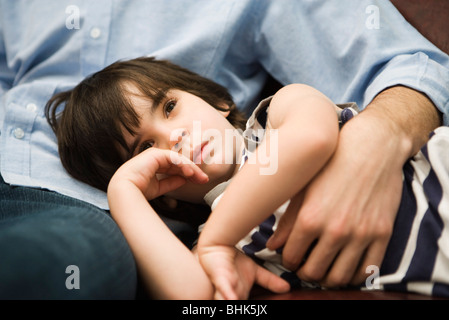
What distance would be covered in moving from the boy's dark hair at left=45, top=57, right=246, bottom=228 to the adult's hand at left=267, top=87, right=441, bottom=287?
0.38 m

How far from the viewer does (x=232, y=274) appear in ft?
1.68

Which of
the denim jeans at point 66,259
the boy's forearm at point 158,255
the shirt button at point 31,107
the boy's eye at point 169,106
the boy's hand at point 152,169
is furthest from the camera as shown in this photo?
the shirt button at point 31,107

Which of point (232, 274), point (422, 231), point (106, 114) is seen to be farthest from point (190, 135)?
point (422, 231)

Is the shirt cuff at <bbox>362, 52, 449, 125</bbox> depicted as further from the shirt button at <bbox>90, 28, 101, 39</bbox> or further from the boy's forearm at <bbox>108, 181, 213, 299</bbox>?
the shirt button at <bbox>90, 28, 101, 39</bbox>

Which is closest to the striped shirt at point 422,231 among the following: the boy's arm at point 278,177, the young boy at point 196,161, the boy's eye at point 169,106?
the young boy at point 196,161

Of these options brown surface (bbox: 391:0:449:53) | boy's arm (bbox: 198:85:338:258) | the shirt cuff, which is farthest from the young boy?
brown surface (bbox: 391:0:449:53)

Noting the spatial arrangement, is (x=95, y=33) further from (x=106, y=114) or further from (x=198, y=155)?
(x=198, y=155)

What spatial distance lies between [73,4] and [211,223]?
75 centimetres

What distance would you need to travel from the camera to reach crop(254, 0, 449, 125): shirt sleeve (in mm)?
739

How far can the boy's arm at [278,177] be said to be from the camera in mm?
503

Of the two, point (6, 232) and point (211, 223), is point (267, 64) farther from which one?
point (6, 232)

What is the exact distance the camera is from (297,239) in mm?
525

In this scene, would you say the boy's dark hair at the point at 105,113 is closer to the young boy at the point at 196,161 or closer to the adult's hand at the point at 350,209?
the young boy at the point at 196,161
